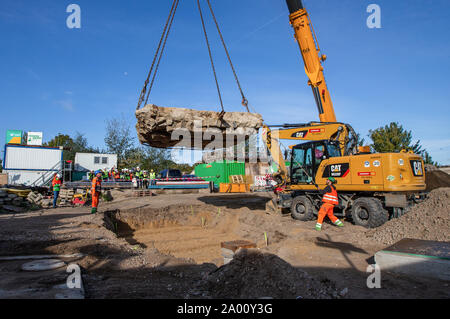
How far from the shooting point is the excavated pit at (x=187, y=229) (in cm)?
922

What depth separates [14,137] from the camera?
25.5 m

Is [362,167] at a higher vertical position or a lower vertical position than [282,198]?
higher

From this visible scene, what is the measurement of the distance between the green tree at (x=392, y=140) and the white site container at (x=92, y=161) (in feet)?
72.9

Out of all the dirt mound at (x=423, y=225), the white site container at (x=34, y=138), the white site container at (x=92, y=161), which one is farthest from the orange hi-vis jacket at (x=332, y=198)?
the white site container at (x=34, y=138)

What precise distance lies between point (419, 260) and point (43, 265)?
19.7ft

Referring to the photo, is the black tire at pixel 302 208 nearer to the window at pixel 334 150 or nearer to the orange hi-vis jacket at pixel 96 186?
the window at pixel 334 150

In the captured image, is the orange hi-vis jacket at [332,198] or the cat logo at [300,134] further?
the cat logo at [300,134]

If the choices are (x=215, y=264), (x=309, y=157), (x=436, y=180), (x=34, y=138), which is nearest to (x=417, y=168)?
(x=309, y=157)

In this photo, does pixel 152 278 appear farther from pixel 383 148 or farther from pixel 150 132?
pixel 383 148

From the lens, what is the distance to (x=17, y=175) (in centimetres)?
2142

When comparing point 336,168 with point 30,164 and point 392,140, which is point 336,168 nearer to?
point 392,140

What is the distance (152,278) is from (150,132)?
3884 mm
